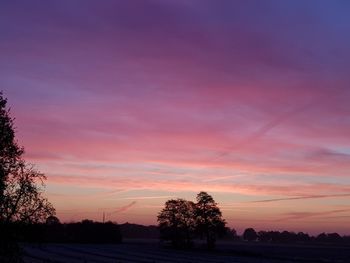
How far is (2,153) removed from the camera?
34.6 metres

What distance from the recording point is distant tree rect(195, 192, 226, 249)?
14584 centimetres

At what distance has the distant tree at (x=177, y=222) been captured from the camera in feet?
490

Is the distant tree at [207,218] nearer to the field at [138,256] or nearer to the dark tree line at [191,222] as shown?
the dark tree line at [191,222]

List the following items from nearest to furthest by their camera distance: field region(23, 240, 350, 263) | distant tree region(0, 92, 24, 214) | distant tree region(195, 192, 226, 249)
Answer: distant tree region(0, 92, 24, 214) < field region(23, 240, 350, 263) < distant tree region(195, 192, 226, 249)

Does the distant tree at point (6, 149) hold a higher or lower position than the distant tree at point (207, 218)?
lower

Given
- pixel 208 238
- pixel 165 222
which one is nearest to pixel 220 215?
pixel 208 238

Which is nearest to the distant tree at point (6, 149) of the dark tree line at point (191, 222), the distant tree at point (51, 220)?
the distant tree at point (51, 220)

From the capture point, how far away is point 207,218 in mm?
146875

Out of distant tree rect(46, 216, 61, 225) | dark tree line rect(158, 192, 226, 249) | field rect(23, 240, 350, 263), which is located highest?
dark tree line rect(158, 192, 226, 249)

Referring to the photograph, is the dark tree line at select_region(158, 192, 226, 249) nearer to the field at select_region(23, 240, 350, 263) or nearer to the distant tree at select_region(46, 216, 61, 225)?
the field at select_region(23, 240, 350, 263)

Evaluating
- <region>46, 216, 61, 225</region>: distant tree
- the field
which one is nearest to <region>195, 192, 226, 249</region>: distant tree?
the field

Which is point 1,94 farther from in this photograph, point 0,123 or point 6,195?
point 6,195

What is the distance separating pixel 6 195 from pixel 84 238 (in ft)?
473

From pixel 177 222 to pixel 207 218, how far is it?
11.2m
